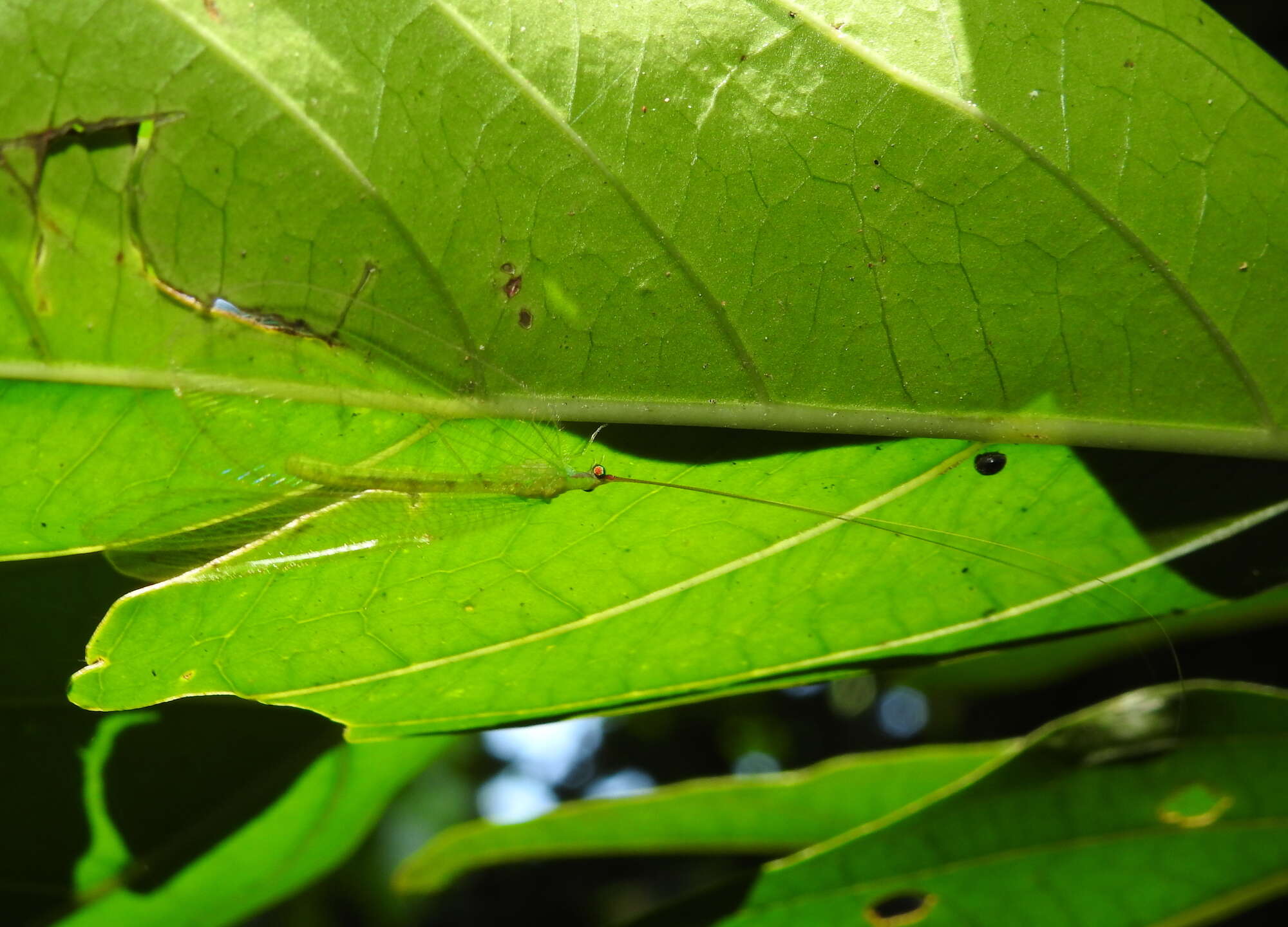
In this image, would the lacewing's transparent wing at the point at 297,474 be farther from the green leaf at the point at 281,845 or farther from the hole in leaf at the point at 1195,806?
the hole in leaf at the point at 1195,806

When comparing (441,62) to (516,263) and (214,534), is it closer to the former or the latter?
(516,263)

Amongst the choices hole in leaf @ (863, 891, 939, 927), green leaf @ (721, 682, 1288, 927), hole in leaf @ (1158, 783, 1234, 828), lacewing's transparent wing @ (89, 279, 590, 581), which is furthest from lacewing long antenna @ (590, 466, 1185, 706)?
hole in leaf @ (863, 891, 939, 927)

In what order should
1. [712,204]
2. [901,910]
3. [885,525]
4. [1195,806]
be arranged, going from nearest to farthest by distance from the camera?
[712,204] → [885,525] → [1195,806] → [901,910]

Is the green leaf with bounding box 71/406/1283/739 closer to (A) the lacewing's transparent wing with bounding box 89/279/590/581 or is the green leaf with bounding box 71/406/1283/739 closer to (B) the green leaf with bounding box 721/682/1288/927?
(A) the lacewing's transparent wing with bounding box 89/279/590/581

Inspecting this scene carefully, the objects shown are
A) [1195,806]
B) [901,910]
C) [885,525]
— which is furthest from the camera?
[901,910]

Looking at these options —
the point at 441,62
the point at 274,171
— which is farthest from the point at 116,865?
the point at 441,62

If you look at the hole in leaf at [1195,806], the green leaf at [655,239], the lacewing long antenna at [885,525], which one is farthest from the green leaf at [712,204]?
the hole in leaf at [1195,806]

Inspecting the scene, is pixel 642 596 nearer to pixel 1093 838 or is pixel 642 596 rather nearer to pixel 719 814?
pixel 719 814

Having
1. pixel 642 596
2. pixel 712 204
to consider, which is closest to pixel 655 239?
pixel 712 204
